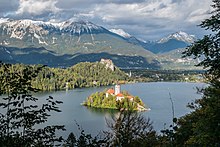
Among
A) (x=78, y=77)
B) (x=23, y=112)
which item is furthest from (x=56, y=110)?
(x=78, y=77)

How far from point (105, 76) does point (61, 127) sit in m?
101

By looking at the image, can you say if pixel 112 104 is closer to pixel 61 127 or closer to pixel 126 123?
pixel 126 123

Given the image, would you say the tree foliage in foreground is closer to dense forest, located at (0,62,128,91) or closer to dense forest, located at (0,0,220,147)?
dense forest, located at (0,0,220,147)

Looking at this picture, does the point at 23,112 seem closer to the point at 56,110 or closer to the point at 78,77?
the point at 56,110

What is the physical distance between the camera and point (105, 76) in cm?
10481

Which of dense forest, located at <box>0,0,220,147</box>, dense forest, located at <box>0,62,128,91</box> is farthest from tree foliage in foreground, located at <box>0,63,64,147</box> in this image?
dense forest, located at <box>0,62,128,91</box>

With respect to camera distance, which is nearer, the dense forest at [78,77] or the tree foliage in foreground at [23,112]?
the tree foliage in foreground at [23,112]

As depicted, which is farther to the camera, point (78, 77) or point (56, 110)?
point (78, 77)

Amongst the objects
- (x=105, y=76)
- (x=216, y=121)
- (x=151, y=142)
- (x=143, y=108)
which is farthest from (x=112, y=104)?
(x=105, y=76)

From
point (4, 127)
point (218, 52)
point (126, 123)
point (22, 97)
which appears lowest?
point (126, 123)

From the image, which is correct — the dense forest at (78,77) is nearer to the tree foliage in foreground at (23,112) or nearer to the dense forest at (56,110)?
the dense forest at (56,110)

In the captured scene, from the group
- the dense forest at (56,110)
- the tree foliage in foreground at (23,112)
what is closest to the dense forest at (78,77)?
the dense forest at (56,110)

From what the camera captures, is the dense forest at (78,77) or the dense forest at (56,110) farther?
the dense forest at (78,77)

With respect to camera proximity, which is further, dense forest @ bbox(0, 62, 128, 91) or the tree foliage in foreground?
dense forest @ bbox(0, 62, 128, 91)
